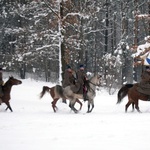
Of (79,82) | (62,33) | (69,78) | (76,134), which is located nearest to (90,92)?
(79,82)

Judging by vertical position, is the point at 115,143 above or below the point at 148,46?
A: below

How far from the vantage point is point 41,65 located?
3662 centimetres

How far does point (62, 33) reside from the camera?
18.6m

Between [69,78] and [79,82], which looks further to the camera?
[69,78]

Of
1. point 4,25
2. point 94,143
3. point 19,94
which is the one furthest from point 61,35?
point 4,25

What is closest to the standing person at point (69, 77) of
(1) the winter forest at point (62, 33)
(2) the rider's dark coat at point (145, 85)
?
(1) the winter forest at point (62, 33)

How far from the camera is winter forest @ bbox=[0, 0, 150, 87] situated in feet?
61.9

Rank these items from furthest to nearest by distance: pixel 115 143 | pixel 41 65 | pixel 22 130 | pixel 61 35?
pixel 41 65 < pixel 61 35 < pixel 22 130 < pixel 115 143

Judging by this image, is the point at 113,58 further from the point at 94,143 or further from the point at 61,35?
the point at 94,143

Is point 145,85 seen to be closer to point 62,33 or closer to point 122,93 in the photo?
point 122,93

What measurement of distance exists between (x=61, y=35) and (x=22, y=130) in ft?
31.2

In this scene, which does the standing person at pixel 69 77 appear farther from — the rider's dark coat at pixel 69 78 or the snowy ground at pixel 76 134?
the snowy ground at pixel 76 134

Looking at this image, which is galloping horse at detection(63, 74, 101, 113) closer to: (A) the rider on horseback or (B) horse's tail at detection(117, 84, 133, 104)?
(B) horse's tail at detection(117, 84, 133, 104)

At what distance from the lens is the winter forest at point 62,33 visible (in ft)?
61.9
